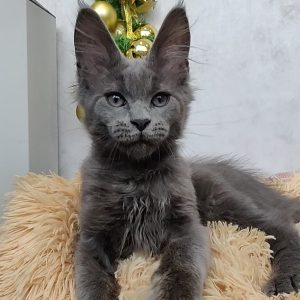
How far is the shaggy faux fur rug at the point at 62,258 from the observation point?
116 centimetres

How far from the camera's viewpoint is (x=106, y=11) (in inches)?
82.8

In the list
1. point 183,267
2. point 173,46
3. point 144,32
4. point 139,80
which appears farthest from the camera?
point 144,32

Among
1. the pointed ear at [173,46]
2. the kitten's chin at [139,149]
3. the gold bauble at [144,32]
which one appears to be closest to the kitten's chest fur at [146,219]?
the kitten's chin at [139,149]

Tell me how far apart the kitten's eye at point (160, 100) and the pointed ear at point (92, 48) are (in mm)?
165

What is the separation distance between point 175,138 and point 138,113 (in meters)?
0.20

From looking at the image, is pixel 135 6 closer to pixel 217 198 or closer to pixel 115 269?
pixel 217 198

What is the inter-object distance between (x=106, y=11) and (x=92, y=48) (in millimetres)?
854

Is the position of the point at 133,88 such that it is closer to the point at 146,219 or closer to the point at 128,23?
the point at 146,219

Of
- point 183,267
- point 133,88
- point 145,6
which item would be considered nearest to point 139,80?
point 133,88

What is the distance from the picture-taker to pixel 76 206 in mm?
1547

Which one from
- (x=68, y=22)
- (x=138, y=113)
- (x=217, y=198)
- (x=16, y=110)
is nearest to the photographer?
(x=138, y=113)

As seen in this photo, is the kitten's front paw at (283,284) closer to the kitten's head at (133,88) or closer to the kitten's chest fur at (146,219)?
the kitten's chest fur at (146,219)

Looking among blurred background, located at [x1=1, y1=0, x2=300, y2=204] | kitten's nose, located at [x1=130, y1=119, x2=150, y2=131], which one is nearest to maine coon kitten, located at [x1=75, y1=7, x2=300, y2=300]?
kitten's nose, located at [x1=130, y1=119, x2=150, y2=131]

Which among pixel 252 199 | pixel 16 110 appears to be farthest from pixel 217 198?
pixel 16 110
